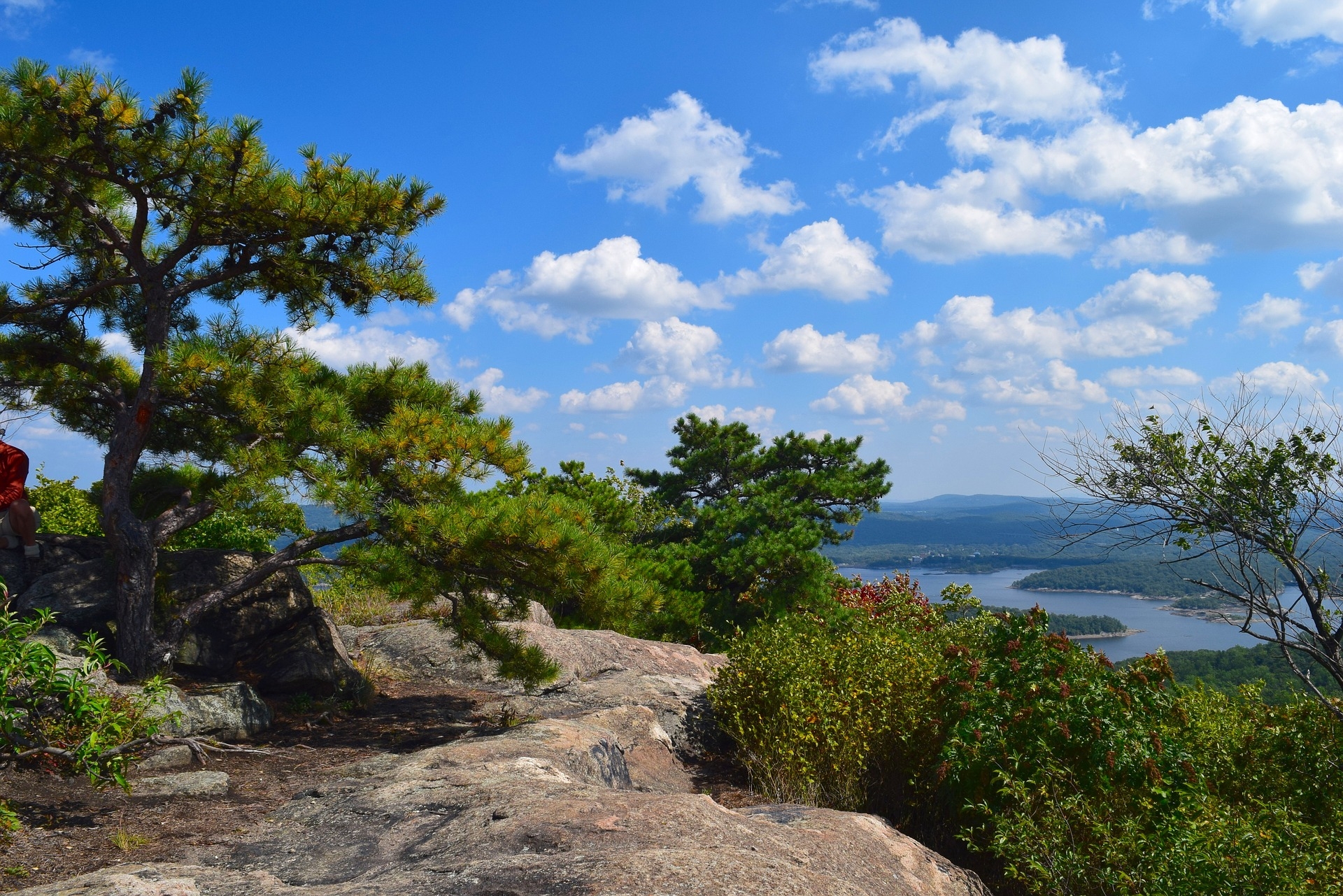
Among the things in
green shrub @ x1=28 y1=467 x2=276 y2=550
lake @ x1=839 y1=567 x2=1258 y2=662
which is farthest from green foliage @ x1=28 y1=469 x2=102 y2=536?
lake @ x1=839 y1=567 x2=1258 y2=662

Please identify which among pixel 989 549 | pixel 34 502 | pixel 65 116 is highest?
pixel 65 116

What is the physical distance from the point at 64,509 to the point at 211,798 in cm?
912

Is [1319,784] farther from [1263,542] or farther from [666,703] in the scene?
[666,703]

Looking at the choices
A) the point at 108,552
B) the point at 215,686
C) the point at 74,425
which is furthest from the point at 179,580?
the point at 74,425

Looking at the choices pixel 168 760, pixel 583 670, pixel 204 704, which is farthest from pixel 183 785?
pixel 583 670

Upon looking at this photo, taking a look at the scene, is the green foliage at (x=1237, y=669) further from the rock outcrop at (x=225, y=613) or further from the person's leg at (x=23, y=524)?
the person's leg at (x=23, y=524)

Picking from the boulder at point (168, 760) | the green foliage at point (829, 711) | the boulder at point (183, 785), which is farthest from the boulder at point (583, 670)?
the boulder at point (183, 785)

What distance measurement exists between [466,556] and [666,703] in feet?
7.75

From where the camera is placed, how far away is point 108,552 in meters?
7.34

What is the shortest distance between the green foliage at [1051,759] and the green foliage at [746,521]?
541cm

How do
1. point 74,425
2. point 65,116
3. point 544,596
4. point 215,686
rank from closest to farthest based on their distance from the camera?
point 65,116, point 215,686, point 544,596, point 74,425

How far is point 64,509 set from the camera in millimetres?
11750

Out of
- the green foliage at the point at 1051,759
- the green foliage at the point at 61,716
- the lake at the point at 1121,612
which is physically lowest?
the lake at the point at 1121,612

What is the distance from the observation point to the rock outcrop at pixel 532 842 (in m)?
3.15
